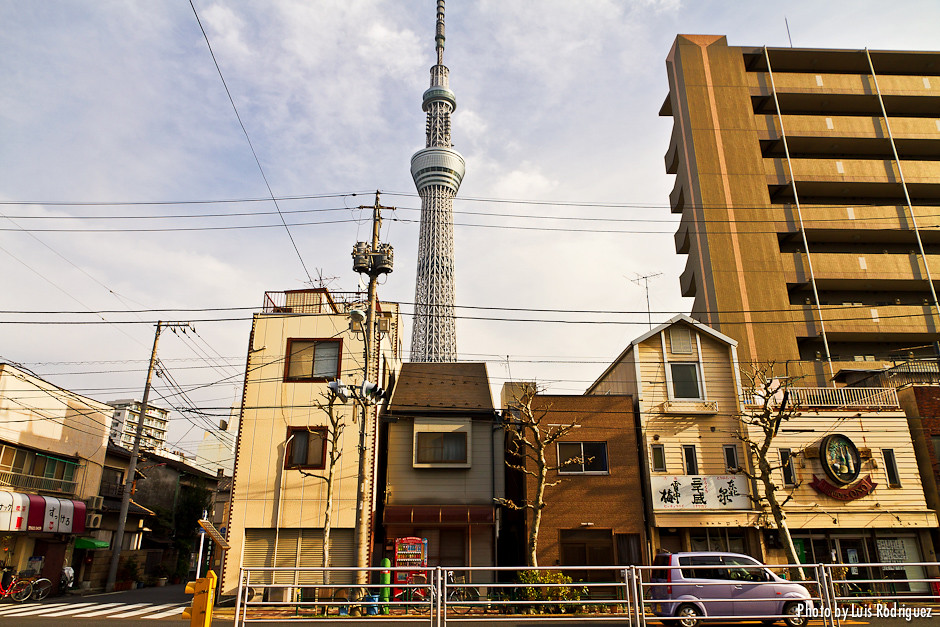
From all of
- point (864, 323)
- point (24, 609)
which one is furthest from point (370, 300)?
point (864, 323)

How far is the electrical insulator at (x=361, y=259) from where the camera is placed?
19.5 meters

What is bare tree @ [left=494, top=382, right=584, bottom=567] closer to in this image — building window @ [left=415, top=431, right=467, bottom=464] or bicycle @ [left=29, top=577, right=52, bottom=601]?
building window @ [left=415, top=431, right=467, bottom=464]

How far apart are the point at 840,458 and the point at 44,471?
34524mm

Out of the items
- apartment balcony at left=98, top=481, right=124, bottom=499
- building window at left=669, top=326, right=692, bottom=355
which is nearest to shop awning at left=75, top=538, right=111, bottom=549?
apartment balcony at left=98, top=481, right=124, bottom=499

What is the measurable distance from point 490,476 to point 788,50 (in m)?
42.0

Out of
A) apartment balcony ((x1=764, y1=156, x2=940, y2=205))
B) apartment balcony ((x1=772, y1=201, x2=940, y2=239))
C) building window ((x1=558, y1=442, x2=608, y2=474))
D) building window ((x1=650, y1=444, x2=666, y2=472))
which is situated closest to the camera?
building window ((x1=558, y1=442, x2=608, y2=474))

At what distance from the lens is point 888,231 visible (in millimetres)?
42750

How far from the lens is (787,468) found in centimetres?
2398

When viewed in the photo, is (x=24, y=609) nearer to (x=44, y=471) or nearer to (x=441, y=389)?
(x=44, y=471)

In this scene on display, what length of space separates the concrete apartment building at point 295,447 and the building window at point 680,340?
12.3m

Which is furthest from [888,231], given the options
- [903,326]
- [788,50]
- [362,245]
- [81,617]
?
[81,617]

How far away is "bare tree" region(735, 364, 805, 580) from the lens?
1977cm

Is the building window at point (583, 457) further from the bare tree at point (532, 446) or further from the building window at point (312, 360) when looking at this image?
the building window at point (312, 360)

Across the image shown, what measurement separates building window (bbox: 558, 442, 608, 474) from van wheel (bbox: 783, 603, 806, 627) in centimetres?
949
